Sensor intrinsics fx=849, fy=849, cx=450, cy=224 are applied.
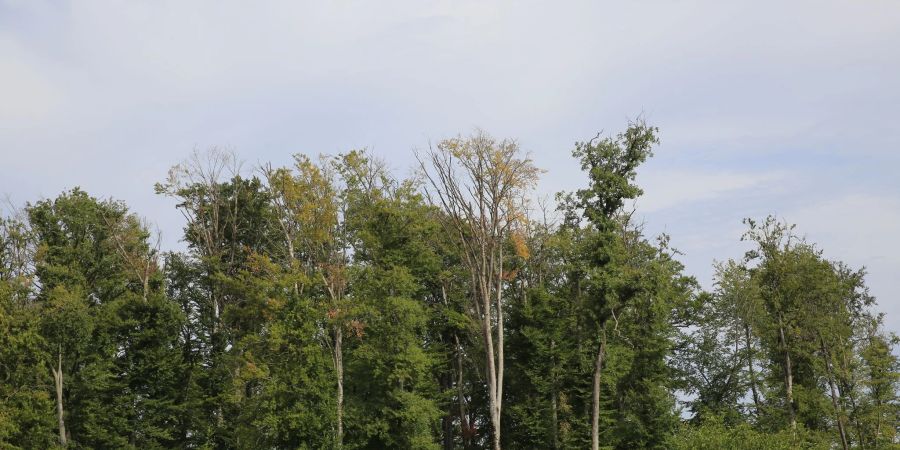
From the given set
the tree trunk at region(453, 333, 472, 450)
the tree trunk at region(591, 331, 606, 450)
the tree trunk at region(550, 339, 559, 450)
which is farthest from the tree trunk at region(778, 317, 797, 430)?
the tree trunk at region(453, 333, 472, 450)

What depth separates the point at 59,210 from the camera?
4716 cm

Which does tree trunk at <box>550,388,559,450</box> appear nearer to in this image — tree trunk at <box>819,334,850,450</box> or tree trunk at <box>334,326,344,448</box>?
tree trunk at <box>334,326,344,448</box>

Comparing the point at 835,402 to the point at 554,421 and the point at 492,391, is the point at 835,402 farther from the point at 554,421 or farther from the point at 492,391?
the point at 492,391

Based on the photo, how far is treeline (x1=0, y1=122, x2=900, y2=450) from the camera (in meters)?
38.8

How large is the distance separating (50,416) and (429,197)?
22.0 meters

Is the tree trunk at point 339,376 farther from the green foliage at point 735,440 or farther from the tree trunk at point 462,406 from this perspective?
the green foliage at point 735,440

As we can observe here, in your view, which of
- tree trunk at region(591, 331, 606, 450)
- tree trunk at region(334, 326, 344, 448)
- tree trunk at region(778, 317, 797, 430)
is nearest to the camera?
tree trunk at region(591, 331, 606, 450)

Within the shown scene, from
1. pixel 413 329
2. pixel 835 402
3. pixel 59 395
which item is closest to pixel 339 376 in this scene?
pixel 413 329

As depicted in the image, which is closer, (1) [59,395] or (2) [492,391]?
(2) [492,391]

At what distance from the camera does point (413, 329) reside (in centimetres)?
4250

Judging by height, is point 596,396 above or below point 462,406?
below

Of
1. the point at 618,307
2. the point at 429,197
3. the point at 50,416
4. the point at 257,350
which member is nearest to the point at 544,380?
the point at 618,307

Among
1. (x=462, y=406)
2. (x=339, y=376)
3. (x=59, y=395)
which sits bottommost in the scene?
(x=462, y=406)

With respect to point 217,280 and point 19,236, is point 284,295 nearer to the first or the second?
point 217,280
